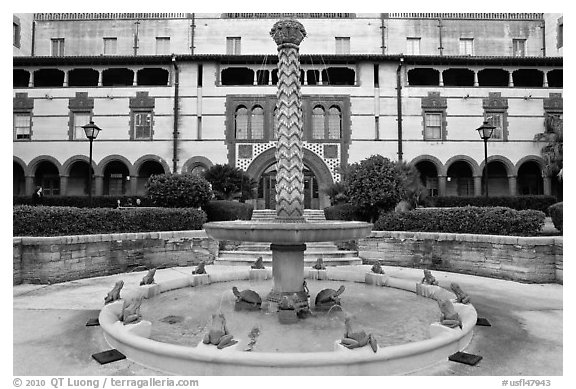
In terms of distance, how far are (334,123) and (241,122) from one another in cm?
655

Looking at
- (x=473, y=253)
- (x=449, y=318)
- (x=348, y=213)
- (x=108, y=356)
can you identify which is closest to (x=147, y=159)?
(x=348, y=213)

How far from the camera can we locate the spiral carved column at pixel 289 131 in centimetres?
689

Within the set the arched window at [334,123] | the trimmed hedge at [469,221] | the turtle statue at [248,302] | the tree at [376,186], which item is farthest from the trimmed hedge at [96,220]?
the arched window at [334,123]

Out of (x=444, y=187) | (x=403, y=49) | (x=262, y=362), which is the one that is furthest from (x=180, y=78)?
(x=262, y=362)

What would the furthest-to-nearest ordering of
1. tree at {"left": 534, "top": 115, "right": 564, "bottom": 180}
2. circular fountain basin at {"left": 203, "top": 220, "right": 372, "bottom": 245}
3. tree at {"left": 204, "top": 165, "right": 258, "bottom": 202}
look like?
tree at {"left": 534, "top": 115, "right": 564, "bottom": 180} → tree at {"left": 204, "top": 165, "right": 258, "bottom": 202} → circular fountain basin at {"left": 203, "top": 220, "right": 372, "bottom": 245}

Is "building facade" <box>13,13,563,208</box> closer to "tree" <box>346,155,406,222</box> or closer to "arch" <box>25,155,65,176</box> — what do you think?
"arch" <box>25,155,65,176</box>

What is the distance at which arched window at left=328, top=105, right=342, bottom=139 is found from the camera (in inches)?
1137

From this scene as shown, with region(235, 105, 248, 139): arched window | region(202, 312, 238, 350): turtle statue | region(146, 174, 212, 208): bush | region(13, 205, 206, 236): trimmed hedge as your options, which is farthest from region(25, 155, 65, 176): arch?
region(202, 312, 238, 350): turtle statue

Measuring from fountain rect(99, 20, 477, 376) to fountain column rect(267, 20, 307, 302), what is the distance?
2 cm

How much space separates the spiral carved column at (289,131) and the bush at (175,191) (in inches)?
375

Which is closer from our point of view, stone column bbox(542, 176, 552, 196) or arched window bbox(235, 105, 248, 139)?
stone column bbox(542, 176, 552, 196)

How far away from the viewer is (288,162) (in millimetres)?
6891

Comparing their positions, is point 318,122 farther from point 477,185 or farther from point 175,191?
→ point 175,191

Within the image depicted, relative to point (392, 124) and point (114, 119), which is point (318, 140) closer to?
point (392, 124)
